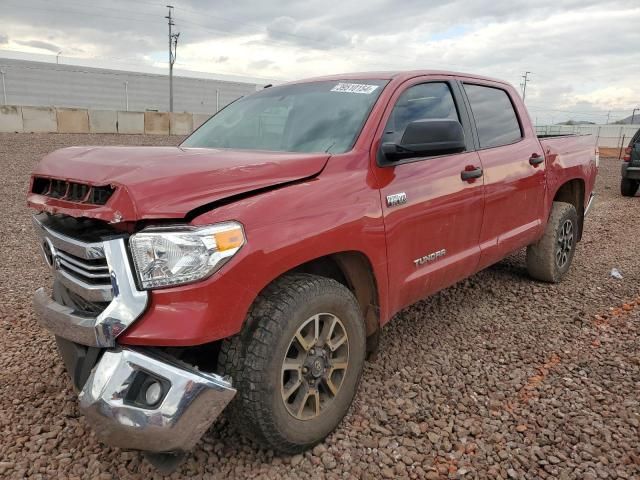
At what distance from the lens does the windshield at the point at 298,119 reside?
284 cm

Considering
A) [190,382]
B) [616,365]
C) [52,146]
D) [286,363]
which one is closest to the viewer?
[190,382]

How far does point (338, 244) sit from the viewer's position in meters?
2.40

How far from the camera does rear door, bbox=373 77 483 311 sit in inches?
109

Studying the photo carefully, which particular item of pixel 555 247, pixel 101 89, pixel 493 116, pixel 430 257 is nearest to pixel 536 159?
pixel 493 116

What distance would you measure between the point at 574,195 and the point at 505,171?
180 centimetres

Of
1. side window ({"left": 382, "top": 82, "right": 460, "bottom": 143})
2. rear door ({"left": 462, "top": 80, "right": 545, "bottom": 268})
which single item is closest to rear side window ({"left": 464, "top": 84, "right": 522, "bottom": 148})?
rear door ({"left": 462, "top": 80, "right": 545, "bottom": 268})

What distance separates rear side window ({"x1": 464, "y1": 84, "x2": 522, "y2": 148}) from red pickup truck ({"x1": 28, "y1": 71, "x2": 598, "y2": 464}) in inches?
15.8

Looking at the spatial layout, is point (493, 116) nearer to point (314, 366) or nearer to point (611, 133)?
point (314, 366)

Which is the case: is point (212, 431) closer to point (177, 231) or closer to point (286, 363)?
point (286, 363)

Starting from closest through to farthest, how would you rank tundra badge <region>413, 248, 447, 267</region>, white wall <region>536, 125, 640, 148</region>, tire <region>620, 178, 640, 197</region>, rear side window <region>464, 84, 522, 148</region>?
tundra badge <region>413, 248, 447, 267</region>
rear side window <region>464, 84, 522, 148</region>
tire <region>620, 178, 640, 197</region>
white wall <region>536, 125, 640, 148</region>

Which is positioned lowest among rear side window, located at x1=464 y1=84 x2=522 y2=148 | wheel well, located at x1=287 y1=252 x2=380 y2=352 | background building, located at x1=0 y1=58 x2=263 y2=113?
wheel well, located at x1=287 y1=252 x2=380 y2=352

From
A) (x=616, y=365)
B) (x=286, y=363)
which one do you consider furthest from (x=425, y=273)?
(x=616, y=365)

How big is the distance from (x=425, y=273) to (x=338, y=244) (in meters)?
0.85

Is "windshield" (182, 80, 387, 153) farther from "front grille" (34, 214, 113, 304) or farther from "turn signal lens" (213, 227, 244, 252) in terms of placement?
"front grille" (34, 214, 113, 304)
